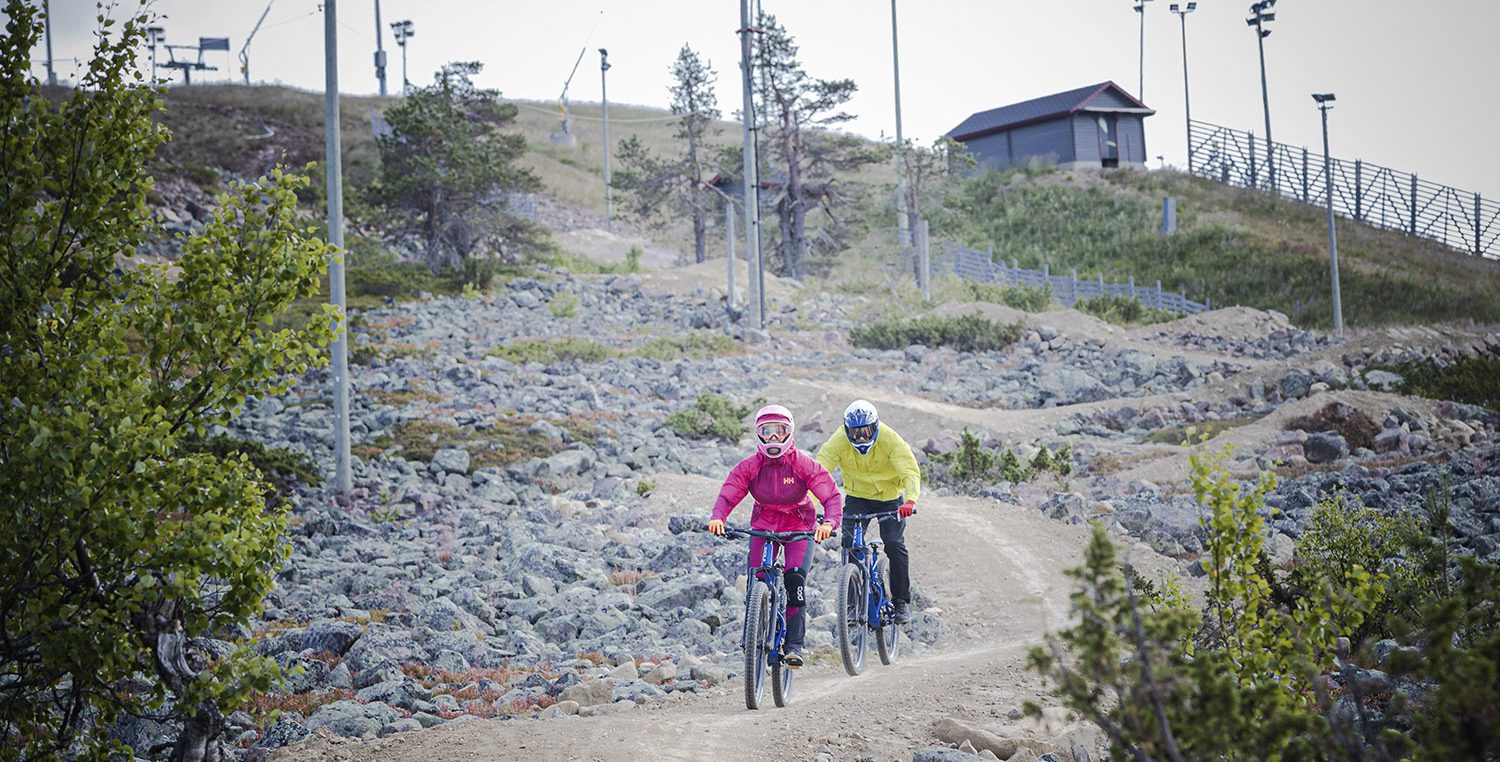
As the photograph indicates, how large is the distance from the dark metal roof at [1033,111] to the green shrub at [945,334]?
3361 centimetres

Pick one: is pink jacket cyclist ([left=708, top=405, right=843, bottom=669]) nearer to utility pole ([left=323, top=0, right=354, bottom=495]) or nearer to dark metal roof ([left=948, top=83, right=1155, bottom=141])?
utility pole ([left=323, top=0, right=354, bottom=495])

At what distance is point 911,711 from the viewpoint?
26.1 ft

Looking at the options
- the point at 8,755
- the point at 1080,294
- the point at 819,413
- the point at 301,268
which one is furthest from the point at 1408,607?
the point at 1080,294

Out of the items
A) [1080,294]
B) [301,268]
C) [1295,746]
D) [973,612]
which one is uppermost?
[1080,294]

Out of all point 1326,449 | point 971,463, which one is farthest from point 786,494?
point 1326,449

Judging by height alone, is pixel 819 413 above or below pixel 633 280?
below

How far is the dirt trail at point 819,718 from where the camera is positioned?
709 cm

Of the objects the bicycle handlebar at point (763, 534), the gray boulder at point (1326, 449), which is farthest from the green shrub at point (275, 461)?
the gray boulder at point (1326, 449)

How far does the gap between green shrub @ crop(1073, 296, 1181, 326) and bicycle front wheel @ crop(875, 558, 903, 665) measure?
31017mm

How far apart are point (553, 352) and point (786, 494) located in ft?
69.1

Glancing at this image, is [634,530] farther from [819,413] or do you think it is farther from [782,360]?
[782,360]

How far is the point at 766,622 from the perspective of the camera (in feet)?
26.6

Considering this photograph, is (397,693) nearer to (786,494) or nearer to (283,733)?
(283,733)

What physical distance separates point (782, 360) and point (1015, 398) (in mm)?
6852
